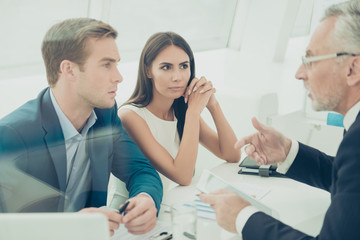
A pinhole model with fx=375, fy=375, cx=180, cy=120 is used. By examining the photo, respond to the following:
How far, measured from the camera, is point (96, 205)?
59.9 inches

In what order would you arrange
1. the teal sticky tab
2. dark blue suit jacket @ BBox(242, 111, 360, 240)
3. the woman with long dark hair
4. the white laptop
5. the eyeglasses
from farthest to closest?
the teal sticky tab → the woman with long dark hair → the eyeglasses → dark blue suit jacket @ BBox(242, 111, 360, 240) → the white laptop

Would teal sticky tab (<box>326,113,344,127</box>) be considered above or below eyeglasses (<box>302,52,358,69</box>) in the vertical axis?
below

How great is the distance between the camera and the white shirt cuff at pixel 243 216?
1057mm

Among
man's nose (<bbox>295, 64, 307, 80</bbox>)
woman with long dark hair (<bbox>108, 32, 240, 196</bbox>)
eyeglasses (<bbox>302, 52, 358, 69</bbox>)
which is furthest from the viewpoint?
woman with long dark hair (<bbox>108, 32, 240, 196</bbox>)

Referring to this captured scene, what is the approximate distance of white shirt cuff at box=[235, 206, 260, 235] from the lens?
1.06 meters

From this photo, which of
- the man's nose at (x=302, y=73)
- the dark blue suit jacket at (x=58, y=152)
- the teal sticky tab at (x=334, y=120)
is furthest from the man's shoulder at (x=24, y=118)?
the teal sticky tab at (x=334, y=120)

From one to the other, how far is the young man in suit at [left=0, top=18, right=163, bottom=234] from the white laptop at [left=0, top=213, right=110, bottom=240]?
1.39 feet

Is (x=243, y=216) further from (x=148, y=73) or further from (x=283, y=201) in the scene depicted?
(x=148, y=73)

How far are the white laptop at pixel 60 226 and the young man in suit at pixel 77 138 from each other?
0.42m

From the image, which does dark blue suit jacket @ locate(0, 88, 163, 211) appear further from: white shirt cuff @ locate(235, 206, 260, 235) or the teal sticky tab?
the teal sticky tab

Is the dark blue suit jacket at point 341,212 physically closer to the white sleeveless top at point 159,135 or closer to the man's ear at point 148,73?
the white sleeveless top at point 159,135

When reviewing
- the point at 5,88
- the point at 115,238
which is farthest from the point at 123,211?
the point at 5,88

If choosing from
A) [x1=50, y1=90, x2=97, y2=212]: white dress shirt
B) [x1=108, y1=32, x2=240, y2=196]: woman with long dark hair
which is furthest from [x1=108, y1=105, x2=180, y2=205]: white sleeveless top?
[x1=50, y1=90, x2=97, y2=212]: white dress shirt

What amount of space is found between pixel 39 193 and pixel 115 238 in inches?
14.7
